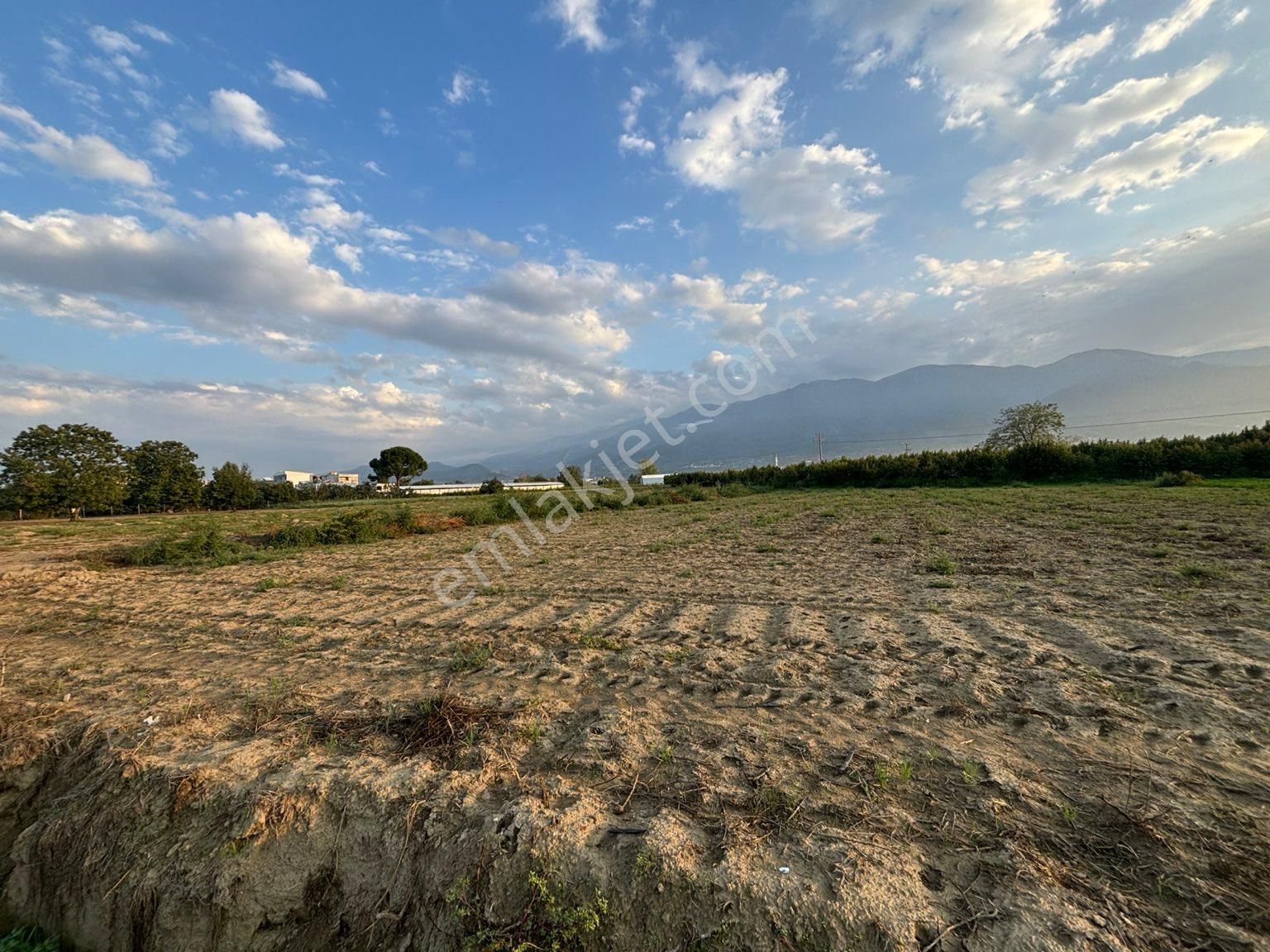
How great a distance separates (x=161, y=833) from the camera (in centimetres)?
299

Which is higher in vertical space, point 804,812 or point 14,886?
point 804,812

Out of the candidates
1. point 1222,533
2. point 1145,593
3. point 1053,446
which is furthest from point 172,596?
point 1053,446

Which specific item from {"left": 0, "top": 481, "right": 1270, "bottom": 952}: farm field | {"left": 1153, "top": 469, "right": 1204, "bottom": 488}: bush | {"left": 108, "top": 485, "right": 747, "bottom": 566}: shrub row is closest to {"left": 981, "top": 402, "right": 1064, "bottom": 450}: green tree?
{"left": 1153, "top": 469, "right": 1204, "bottom": 488}: bush

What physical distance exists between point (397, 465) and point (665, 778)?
283 ft

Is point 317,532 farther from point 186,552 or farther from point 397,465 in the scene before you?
point 397,465

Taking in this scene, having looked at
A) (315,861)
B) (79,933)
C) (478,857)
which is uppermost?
(478,857)

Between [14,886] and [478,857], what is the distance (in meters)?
3.37

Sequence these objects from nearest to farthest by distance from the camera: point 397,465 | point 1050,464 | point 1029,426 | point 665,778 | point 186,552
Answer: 1. point 665,778
2. point 186,552
3. point 1050,464
4. point 1029,426
5. point 397,465

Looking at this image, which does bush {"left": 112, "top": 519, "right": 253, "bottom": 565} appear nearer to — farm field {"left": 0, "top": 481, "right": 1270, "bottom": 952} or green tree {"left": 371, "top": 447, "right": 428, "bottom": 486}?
farm field {"left": 0, "top": 481, "right": 1270, "bottom": 952}

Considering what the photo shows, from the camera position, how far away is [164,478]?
43.9 m

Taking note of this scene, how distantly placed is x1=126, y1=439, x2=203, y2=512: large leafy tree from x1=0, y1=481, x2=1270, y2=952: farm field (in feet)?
167

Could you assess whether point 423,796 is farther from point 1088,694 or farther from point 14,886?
point 1088,694

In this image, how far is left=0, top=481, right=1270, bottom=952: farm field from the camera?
6.98 ft

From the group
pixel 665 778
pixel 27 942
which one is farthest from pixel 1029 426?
pixel 27 942
